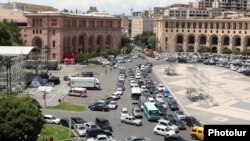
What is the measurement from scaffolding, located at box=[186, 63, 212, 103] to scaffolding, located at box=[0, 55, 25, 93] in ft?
68.6

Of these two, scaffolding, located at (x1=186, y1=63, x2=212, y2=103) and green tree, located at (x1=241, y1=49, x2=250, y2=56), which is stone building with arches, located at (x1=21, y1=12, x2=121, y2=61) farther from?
green tree, located at (x1=241, y1=49, x2=250, y2=56)

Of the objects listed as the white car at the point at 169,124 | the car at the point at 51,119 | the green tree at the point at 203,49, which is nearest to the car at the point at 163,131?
the white car at the point at 169,124

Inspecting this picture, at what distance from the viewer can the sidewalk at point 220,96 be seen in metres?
44.3

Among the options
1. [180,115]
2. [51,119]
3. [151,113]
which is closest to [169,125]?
[151,113]

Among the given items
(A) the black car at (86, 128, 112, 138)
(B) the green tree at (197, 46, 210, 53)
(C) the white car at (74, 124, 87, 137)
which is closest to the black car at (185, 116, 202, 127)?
(A) the black car at (86, 128, 112, 138)

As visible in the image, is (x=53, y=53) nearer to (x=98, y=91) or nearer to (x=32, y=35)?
(x=32, y=35)

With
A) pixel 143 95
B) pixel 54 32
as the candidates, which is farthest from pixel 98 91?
pixel 54 32

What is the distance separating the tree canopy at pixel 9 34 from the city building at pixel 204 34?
49.3 meters

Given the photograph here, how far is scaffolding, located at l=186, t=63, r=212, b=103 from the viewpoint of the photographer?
176 ft

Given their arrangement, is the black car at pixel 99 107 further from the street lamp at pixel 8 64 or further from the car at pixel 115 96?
the street lamp at pixel 8 64

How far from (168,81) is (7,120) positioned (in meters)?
43.9

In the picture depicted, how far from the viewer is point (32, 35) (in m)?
93.2

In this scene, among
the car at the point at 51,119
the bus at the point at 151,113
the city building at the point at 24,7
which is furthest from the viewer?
the city building at the point at 24,7

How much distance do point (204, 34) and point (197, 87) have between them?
6329cm
